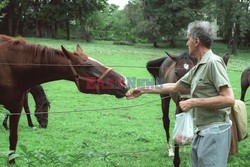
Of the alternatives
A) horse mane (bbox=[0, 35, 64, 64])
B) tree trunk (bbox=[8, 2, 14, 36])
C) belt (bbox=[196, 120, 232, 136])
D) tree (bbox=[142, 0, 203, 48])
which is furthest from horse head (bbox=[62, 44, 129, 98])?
tree trunk (bbox=[8, 2, 14, 36])

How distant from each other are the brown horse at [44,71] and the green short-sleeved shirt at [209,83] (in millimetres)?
1217

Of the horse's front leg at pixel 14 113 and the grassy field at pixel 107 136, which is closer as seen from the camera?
the horse's front leg at pixel 14 113

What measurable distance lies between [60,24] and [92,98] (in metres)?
30.9

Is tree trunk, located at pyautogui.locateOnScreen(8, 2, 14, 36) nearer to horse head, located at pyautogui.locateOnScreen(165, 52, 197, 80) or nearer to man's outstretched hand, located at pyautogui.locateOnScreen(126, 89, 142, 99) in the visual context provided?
horse head, located at pyautogui.locateOnScreen(165, 52, 197, 80)

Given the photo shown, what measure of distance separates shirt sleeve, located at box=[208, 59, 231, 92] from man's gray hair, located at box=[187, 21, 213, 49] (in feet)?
0.68

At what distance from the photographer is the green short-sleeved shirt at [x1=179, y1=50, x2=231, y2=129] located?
2.48 metres

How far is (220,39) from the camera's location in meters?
43.3

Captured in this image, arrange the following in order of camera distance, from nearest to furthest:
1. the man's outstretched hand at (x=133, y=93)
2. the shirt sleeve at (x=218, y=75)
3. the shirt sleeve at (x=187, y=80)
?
the shirt sleeve at (x=218, y=75)
the shirt sleeve at (x=187, y=80)
the man's outstretched hand at (x=133, y=93)

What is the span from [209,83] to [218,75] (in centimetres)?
13

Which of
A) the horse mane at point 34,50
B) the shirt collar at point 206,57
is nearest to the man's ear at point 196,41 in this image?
the shirt collar at point 206,57

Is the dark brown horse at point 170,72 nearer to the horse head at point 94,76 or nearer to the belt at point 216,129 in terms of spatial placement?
the horse head at point 94,76

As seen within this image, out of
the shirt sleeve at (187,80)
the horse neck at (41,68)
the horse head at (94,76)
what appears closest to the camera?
the shirt sleeve at (187,80)

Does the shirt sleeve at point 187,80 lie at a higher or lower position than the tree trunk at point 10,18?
lower

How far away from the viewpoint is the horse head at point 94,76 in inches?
148
